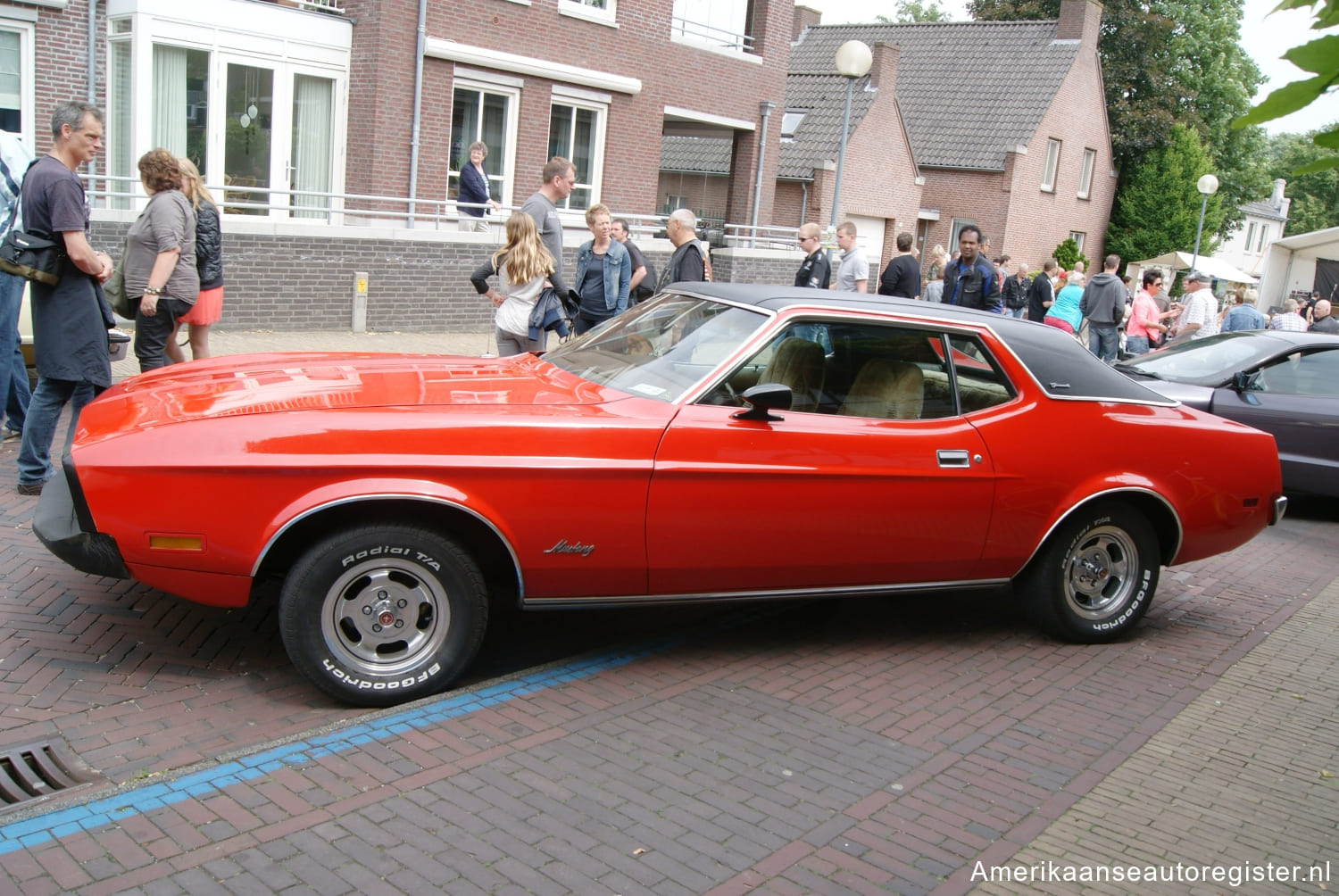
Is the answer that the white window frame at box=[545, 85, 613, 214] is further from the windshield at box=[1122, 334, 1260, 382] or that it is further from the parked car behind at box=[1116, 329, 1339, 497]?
the parked car behind at box=[1116, 329, 1339, 497]

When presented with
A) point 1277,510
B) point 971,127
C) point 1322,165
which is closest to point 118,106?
point 1277,510

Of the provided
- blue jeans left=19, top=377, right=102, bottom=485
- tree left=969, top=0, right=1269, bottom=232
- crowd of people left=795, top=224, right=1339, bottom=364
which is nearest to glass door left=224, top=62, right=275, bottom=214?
crowd of people left=795, top=224, right=1339, bottom=364

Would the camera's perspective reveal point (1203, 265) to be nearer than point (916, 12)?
Yes

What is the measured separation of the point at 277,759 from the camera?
3.98 m

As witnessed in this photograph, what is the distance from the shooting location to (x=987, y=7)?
47.9 m

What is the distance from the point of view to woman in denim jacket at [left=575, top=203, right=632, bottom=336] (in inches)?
374

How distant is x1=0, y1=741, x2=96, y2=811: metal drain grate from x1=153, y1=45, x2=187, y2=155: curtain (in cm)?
1419

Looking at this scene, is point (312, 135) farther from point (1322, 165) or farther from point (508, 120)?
point (1322, 165)

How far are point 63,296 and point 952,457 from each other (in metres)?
4.81

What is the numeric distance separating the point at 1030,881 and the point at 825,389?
2312 mm

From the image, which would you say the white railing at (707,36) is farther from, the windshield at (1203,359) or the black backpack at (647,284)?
the windshield at (1203,359)

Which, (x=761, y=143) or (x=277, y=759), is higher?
(x=761, y=143)

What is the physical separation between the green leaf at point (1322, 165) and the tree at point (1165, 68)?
1737 inches

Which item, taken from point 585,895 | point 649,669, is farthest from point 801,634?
point 585,895
